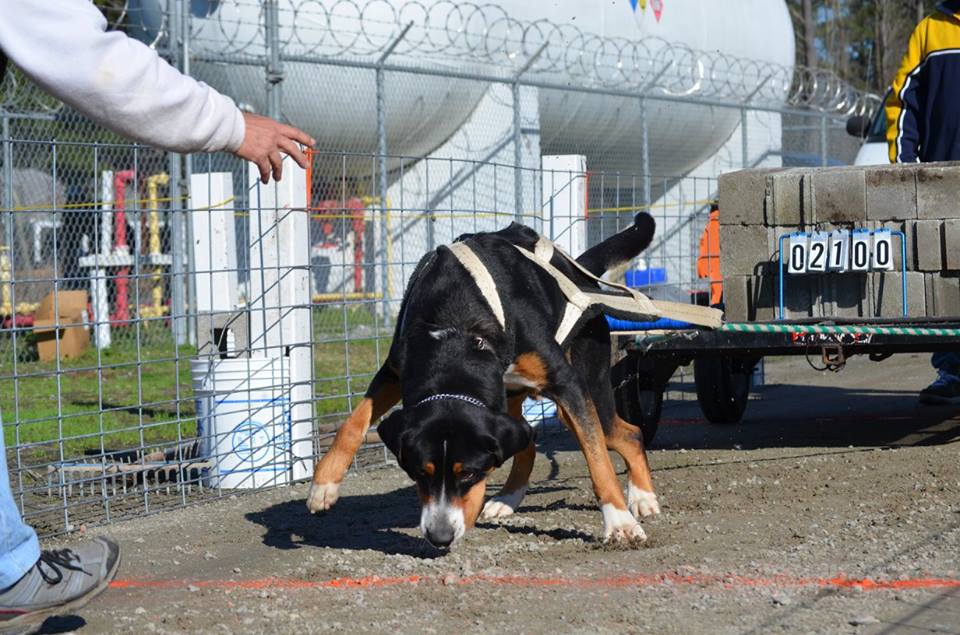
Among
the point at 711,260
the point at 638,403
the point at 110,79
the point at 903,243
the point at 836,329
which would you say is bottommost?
the point at 638,403

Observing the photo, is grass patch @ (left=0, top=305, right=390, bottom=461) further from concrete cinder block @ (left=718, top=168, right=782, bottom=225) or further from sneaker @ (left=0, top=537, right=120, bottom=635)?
sneaker @ (left=0, top=537, right=120, bottom=635)

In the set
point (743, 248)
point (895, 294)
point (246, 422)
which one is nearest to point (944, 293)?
point (895, 294)

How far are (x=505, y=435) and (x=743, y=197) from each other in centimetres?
253

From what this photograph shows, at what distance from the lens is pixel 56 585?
3299mm

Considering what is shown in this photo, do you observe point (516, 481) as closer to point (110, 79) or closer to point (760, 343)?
point (760, 343)

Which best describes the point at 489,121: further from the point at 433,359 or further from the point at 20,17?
the point at 20,17

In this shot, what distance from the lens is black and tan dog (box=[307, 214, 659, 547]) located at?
4.08 metres

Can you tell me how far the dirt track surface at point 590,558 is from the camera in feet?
11.7

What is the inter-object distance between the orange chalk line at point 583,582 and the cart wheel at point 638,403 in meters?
1.90

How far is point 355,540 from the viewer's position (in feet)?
15.9

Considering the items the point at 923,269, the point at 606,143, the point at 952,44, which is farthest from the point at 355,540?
the point at 606,143

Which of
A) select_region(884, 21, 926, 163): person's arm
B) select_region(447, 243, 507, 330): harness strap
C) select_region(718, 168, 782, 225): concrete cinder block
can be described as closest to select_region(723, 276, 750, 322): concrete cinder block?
select_region(718, 168, 782, 225): concrete cinder block

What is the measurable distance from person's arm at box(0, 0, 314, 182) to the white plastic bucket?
320 centimetres

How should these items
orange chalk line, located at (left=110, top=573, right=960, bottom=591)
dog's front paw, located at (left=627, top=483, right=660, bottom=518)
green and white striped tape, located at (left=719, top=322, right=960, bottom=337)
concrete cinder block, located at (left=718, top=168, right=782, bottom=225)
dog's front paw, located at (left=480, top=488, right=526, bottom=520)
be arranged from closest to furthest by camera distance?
1. orange chalk line, located at (left=110, top=573, right=960, bottom=591)
2. dog's front paw, located at (left=627, top=483, right=660, bottom=518)
3. dog's front paw, located at (left=480, top=488, right=526, bottom=520)
4. green and white striped tape, located at (left=719, top=322, right=960, bottom=337)
5. concrete cinder block, located at (left=718, top=168, right=782, bottom=225)
